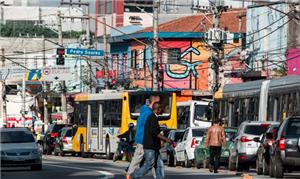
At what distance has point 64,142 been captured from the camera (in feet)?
193

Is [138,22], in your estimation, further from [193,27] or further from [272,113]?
[272,113]

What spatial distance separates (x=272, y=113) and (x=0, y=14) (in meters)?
93.5

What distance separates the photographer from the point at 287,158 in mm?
27688

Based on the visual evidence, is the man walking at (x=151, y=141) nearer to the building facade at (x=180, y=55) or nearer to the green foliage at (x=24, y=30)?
the building facade at (x=180, y=55)

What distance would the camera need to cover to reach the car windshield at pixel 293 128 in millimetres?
27891

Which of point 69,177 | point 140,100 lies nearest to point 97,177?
point 69,177

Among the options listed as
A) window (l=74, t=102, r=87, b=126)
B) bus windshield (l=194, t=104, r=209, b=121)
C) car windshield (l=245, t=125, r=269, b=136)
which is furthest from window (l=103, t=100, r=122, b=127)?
car windshield (l=245, t=125, r=269, b=136)

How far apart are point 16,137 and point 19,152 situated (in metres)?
1.41

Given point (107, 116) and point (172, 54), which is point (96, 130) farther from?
point (172, 54)

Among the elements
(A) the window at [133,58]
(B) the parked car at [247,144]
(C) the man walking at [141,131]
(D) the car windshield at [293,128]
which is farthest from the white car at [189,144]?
(A) the window at [133,58]

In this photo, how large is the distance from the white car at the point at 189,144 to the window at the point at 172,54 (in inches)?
1512

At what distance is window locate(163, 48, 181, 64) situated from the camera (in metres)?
79.7

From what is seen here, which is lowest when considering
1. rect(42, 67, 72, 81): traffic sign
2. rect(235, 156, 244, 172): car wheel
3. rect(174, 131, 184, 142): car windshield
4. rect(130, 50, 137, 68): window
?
rect(235, 156, 244, 172): car wheel

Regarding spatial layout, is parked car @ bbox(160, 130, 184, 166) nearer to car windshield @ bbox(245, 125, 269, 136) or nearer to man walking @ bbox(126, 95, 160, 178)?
car windshield @ bbox(245, 125, 269, 136)
